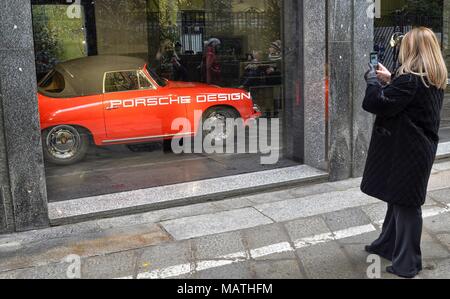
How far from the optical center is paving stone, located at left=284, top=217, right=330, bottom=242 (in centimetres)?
496

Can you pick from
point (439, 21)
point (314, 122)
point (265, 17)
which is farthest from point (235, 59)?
point (439, 21)

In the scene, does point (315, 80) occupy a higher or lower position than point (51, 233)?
higher

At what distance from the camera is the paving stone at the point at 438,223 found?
16.3 ft

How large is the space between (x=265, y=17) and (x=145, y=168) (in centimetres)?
276

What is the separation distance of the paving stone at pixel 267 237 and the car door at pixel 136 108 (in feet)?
9.47

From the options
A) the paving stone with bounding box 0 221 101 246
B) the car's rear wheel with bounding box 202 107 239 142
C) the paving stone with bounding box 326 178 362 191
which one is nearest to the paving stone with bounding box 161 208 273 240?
the paving stone with bounding box 0 221 101 246

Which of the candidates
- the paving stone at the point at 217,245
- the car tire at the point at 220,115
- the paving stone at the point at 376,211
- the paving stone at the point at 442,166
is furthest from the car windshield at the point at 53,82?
the paving stone at the point at 442,166

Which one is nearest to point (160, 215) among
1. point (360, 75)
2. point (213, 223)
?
point (213, 223)

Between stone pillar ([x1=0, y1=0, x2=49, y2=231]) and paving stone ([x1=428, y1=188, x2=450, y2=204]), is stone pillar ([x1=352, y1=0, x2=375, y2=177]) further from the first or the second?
stone pillar ([x1=0, y1=0, x2=49, y2=231])

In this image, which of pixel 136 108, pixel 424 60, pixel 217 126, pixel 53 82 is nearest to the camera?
pixel 424 60

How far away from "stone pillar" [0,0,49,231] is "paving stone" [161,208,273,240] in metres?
1.34

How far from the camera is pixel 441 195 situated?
604cm

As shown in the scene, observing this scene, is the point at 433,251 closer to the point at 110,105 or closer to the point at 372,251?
the point at 372,251

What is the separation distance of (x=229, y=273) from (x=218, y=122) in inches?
162
